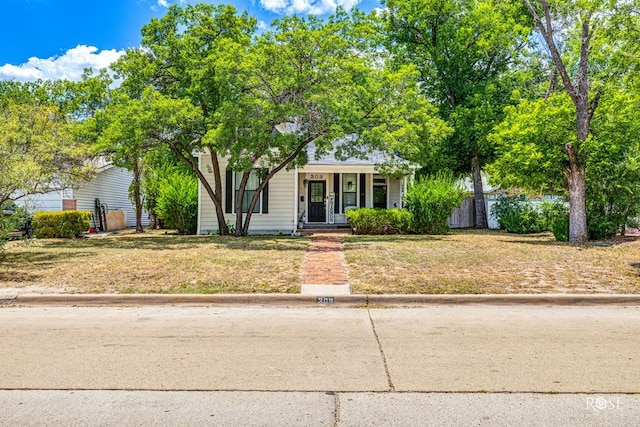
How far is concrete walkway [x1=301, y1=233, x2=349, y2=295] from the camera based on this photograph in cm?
859

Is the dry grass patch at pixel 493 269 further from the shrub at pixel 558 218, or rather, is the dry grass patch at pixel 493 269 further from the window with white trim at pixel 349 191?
the window with white trim at pixel 349 191

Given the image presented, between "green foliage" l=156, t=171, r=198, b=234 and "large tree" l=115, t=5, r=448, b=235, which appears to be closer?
"large tree" l=115, t=5, r=448, b=235

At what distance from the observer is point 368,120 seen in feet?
53.7

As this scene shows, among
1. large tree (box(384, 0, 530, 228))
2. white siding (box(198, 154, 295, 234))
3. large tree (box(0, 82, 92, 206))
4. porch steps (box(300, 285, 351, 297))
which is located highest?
large tree (box(384, 0, 530, 228))

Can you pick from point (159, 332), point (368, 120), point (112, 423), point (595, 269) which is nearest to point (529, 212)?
point (368, 120)

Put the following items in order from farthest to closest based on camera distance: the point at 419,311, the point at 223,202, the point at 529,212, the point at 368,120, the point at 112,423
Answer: the point at 529,212
the point at 223,202
the point at 368,120
the point at 419,311
the point at 112,423

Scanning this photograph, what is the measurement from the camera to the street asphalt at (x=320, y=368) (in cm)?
371

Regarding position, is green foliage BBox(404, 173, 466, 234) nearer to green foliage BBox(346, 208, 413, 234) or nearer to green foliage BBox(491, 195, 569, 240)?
green foliage BBox(346, 208, 413, 234)

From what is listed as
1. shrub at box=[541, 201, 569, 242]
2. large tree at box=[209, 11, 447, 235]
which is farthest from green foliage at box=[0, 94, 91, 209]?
shrub at box=[541, 201, 569, 242]

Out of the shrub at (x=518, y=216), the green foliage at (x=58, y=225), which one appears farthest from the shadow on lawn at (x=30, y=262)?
the shrub at (x=518, y=216)

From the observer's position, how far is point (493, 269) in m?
10.1

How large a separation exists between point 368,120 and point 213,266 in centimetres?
820

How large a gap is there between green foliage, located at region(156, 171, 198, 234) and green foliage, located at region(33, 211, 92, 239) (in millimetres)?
3224

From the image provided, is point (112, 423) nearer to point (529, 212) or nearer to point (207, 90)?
point (207, 90)
